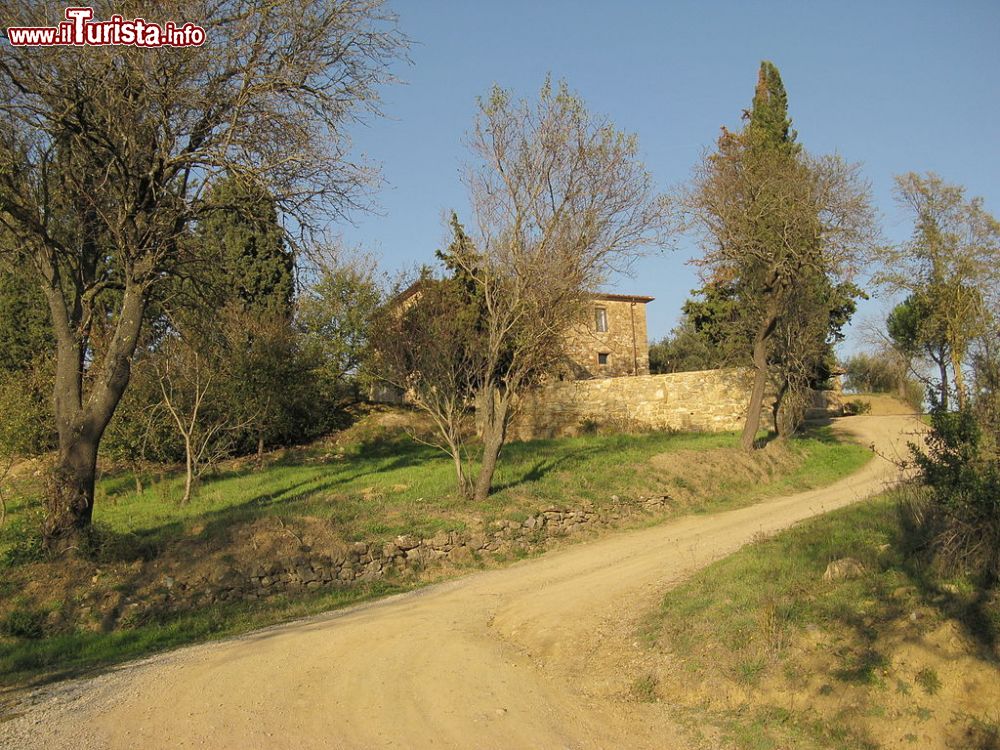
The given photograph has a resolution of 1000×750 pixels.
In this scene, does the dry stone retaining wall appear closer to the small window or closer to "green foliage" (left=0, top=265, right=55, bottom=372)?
"green foliage" (left=0, top=265, right=55, bottom=372)

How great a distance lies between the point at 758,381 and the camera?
2556cm

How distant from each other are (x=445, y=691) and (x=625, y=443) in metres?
19.0

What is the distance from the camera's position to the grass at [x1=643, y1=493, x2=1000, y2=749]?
20.4 feet

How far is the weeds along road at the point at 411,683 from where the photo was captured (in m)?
6.27

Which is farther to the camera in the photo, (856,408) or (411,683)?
(856,408)

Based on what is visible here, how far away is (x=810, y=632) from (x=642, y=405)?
23578mm

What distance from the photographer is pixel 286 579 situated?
13.2m

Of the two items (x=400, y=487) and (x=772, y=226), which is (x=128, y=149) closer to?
(x=400, y=487)

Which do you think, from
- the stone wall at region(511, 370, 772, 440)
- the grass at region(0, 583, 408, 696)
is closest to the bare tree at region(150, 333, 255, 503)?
the grass at region(0, 583, 408, 696)

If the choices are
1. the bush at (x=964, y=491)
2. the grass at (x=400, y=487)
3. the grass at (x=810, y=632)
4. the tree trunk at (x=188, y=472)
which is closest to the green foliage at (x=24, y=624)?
the grass at (x=400, y=487)

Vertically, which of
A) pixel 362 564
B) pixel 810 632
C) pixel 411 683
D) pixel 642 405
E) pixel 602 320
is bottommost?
pixel 362 564

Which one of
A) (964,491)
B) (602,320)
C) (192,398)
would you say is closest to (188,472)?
(192,398)

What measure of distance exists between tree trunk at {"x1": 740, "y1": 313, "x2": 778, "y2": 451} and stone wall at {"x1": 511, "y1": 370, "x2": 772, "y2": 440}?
3804 mm

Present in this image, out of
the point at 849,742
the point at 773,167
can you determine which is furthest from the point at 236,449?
the point at 849,742
